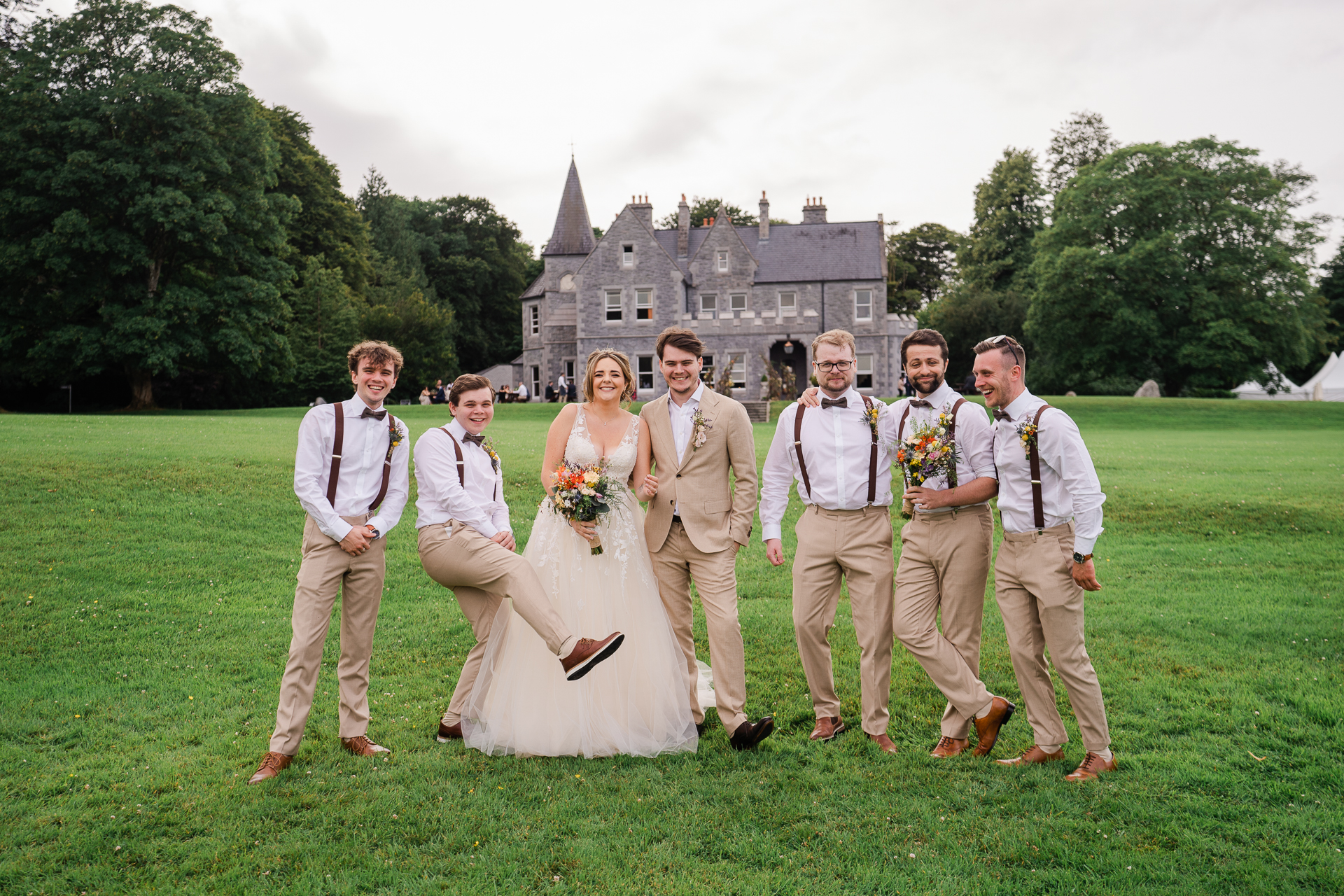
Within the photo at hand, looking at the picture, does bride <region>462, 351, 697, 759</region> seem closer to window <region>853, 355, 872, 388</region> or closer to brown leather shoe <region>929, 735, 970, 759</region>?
brown leather shoe <region>929, 735, 970, 759</region>

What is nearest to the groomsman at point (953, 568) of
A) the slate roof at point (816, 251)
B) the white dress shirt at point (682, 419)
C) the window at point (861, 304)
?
the white dress shirt at point (682, 419)

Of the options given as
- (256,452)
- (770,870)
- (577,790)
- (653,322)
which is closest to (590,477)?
(577,790)

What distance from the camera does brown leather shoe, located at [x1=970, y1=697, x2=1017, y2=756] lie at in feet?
16.8

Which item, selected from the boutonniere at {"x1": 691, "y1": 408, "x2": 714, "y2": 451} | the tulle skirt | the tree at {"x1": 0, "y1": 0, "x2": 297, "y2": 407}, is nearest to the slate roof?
the tree at {"x1": 0, "y1": 0, "x2": 297, "y2": 407}

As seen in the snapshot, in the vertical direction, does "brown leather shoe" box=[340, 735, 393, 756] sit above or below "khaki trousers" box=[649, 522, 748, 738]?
below

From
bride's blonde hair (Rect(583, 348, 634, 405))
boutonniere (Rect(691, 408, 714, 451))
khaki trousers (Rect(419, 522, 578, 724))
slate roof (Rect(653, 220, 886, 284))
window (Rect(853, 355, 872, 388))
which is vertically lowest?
khaki trousers (Rect(419, 522, 578, 724))

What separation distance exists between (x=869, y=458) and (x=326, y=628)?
11.4 ft

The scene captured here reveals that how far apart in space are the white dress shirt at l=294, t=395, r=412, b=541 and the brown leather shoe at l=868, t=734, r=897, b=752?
10.8 ft

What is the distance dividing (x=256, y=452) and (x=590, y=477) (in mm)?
12543

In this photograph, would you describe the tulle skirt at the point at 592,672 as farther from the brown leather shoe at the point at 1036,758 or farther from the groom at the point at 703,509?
the brown leather shoe at the point at 1036,758

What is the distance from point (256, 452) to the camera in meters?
15.7

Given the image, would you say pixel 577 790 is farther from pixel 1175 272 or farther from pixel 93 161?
pixel 1175 272

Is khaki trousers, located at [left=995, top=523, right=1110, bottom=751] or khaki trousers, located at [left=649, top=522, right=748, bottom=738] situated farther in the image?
khaki trousers, located at [left=649, top=522, right=748, bottom=738]

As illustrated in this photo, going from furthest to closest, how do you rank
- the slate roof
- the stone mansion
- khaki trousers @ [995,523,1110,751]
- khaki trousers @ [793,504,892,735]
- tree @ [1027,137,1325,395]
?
1. the slate roof
2. the stone mansion
3. tree @ [1027,137,1325,395]
4. khaki trousers @ [793,504,892,735]
5. khaki trousers @ [995,523,1110,751]
